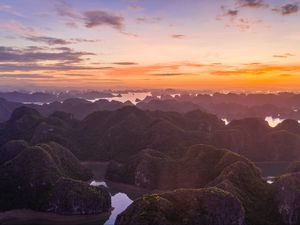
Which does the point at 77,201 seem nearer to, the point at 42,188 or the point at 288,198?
the point at 42,188

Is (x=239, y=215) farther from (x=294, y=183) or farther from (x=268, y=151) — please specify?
(x=268, y=151)

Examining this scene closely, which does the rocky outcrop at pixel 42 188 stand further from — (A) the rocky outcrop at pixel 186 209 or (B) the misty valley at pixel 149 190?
(A) the rocky outcrop at pixel 186 209

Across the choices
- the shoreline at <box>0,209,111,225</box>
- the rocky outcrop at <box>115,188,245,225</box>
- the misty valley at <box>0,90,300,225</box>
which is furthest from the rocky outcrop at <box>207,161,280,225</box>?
the shoreline at <box>0,209,111,225</box>

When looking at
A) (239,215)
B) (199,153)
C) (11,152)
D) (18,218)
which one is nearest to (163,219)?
(239,215)

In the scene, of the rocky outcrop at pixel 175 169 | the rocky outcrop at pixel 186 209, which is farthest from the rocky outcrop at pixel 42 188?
the rocky outcrop at pixel 186 209

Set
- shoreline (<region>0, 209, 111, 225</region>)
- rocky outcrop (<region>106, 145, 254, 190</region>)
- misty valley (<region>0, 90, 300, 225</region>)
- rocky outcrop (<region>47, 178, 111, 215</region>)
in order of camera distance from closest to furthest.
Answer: misty valley (<region>0, 90, 300, 225</region>)
shoreline (<region>0, 209, 111, 225</region>)
rocky outcrop (<region>47, 178, 111, 215</region>)
rocky outcrop (<region>106, 145, 254, 190</region>)

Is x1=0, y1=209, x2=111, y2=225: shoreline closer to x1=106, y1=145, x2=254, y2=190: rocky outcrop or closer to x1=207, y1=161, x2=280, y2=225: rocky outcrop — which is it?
x1=106, y1=145, x2=254, y2=190: rocky outcrop
